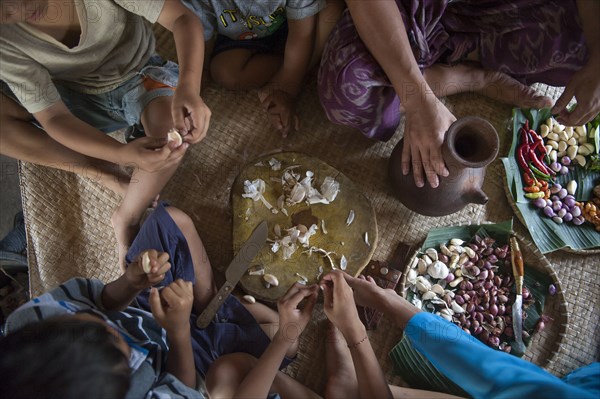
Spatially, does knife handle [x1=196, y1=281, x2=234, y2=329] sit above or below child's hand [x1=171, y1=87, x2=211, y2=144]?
below

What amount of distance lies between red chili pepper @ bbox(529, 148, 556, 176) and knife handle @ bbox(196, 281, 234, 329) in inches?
38.3

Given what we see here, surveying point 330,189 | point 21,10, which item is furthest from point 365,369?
point 21,10

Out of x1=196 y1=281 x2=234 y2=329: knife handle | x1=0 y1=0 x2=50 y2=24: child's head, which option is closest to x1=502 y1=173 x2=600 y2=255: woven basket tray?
x1=196 y1=281 x2=234 y2=329: knife handle

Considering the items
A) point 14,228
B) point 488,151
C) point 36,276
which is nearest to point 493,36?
point 488,151

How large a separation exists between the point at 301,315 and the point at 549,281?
2.39ft

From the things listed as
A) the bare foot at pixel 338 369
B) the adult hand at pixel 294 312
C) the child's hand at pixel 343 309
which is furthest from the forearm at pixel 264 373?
the bare foot at pixel 338 369

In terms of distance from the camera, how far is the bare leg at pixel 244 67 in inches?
52.7

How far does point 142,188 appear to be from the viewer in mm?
1177

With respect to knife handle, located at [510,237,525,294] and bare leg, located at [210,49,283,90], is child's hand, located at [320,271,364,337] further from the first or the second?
bare leg, located at [210,49,283,90]

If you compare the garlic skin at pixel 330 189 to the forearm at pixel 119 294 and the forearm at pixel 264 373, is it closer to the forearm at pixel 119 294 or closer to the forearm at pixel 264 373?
the forearm at pixel 264 373

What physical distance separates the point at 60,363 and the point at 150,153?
0.49 meters

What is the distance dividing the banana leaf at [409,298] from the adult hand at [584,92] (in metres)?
0.32

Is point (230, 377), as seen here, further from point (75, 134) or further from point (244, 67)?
point (244, 67)

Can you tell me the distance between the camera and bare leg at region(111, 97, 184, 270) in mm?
1129
